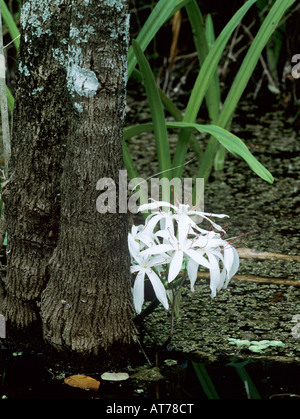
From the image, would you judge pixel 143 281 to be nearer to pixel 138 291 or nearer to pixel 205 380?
pixel 138 291

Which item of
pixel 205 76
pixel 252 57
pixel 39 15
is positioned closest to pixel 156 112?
pixel 205 76

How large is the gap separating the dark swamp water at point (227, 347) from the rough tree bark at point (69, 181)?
84 millimetres

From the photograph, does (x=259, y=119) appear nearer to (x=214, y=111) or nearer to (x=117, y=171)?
(x=214, y=111)

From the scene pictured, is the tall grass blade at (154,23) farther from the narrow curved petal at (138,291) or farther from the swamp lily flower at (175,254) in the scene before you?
the narrow curved petal at (138,291)

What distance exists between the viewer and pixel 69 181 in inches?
49.9

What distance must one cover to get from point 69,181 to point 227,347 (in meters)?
0.55

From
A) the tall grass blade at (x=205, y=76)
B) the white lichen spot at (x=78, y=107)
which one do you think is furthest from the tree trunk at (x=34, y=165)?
the tall grass blade at (x=205, y=76)

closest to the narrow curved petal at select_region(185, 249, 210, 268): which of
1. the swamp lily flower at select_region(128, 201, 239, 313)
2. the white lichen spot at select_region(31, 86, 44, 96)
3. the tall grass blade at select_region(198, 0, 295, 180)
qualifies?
the swamp lily flower at select_region(128, 201, 239, 313)

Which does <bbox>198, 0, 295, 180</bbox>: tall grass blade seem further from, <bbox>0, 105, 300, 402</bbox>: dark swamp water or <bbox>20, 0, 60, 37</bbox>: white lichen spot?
<bbox>20, 0, 60, 37</bbox>: white lichen spot

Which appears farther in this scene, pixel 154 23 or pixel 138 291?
pixel 154 23

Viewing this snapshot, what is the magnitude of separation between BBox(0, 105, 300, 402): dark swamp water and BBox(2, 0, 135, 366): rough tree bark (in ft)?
0.28

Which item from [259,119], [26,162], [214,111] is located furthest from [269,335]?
[259,119]

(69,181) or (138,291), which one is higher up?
(69,181)

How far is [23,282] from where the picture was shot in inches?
55.9
